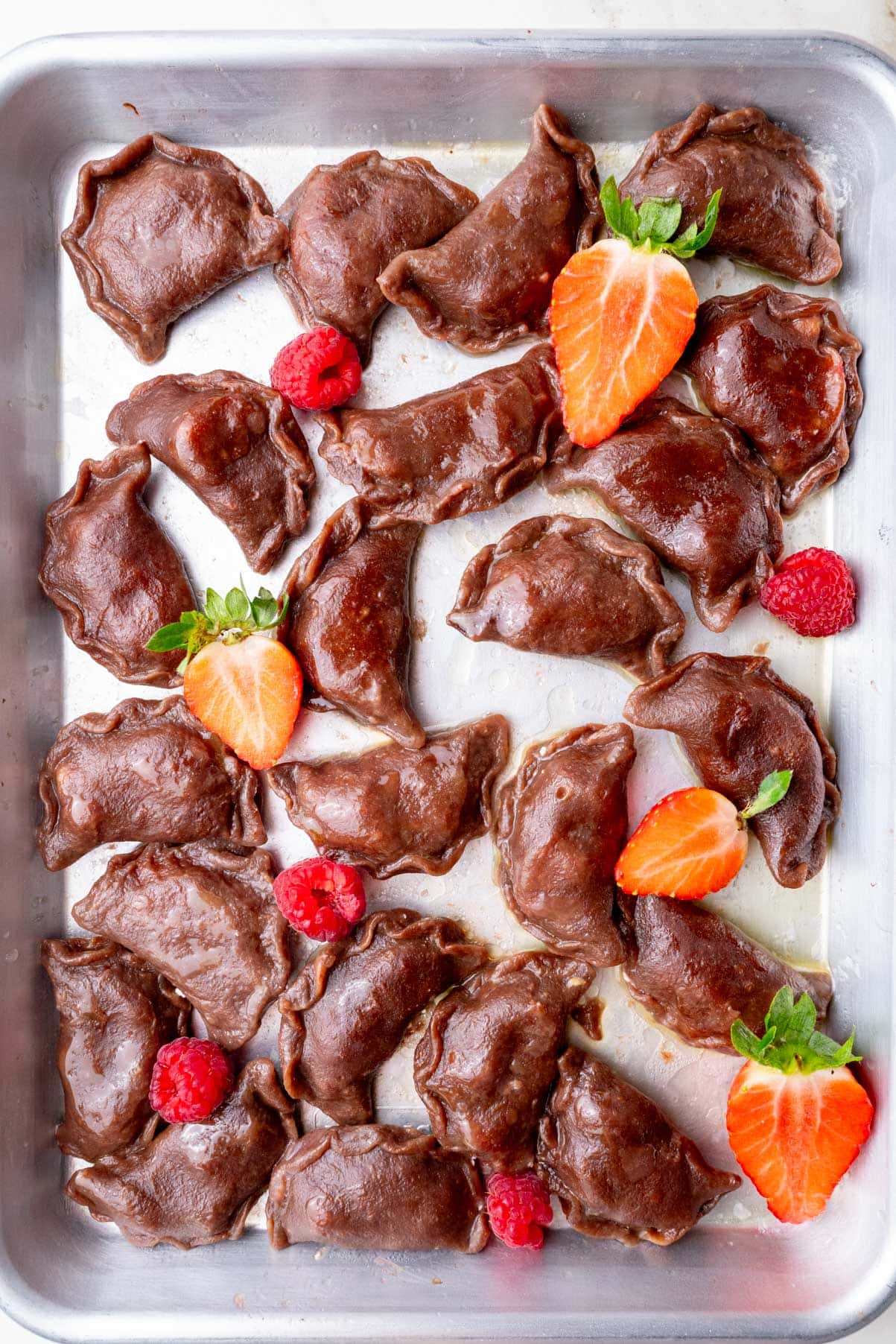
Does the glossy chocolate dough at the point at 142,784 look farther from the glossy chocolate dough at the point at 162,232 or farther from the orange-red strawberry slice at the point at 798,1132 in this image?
the orange-red strawberry slice at the point at 798,1132

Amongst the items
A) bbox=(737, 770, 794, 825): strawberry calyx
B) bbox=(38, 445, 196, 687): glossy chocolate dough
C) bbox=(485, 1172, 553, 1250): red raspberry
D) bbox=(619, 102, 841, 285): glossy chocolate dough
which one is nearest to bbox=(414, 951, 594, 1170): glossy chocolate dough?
bbox=(485, 1172, 553, 1250): red raspberry

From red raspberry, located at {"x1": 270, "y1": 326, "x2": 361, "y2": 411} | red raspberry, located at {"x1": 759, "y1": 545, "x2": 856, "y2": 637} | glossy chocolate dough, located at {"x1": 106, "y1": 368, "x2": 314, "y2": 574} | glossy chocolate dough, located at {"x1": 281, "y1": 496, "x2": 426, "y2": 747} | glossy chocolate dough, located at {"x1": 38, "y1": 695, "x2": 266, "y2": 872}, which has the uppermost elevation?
red raspberry, located at {"x1": 270, "y1": 326, "x2": 361, "y2": 411}

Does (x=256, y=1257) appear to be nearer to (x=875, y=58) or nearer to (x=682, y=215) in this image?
(x=682, y=215)

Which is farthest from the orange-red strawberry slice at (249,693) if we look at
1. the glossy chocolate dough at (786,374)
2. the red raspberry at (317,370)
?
the glossy chocolate dough at (786,374)

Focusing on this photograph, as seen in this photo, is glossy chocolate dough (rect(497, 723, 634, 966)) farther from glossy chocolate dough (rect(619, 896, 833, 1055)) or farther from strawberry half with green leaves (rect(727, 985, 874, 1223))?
strawberry half with green leaves (rect(727, 985, 874, 1223))

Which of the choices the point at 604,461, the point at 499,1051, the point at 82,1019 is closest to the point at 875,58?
the point at 604,461

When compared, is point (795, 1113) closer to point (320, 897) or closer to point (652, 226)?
point (320, 897)
